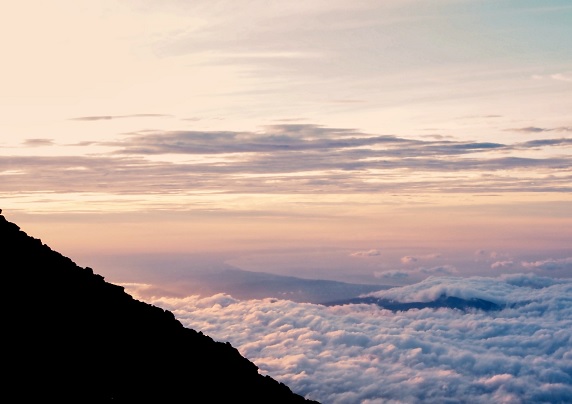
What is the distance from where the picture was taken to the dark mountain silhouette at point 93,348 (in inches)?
1946

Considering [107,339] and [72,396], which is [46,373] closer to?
[72,396]

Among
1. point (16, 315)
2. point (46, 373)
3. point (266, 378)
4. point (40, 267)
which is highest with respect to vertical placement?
point (40, 267)

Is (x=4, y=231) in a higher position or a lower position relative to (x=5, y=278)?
higher

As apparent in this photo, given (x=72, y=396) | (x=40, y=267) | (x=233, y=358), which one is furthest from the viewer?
(x=233, y=358)

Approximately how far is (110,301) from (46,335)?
18.5m

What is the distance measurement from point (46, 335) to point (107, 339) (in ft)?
27.1

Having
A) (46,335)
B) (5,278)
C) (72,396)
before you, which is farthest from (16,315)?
(72,396)

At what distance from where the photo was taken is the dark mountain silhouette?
4944 cm

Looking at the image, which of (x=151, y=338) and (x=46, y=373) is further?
(x=151, y=338)

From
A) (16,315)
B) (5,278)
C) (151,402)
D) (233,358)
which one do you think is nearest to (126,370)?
(151,402)

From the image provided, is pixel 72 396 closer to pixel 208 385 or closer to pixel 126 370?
pixel 126 370

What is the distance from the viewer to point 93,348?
194 feet

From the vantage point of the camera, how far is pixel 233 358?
257ft

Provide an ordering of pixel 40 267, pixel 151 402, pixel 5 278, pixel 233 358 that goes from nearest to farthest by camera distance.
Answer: pixel 151 402 → pixel 5 278 → pixel 40 267 → pixel 233 358
